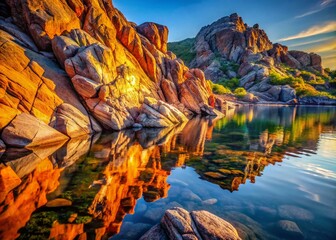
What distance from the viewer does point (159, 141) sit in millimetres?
24484

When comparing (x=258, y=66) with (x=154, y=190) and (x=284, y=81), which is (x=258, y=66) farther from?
(x=154, y=190)

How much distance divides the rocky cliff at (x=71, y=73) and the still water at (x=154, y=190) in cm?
532

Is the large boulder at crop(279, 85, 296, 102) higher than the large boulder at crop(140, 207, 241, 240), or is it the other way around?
the large boulder at crop(279, 85, 296, 102)

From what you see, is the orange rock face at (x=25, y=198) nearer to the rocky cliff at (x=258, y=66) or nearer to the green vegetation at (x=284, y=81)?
the rocky cliff at (x=258, y=66)

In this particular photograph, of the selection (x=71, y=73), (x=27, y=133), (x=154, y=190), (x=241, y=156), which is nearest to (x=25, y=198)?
(x=154, y=190)

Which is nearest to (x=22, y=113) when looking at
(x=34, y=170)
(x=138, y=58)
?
(x=34, y=170)

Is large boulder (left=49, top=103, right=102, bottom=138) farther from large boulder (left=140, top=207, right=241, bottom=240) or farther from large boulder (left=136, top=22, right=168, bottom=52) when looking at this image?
large boulder (left=136, top=22, right=168, bottom=52)

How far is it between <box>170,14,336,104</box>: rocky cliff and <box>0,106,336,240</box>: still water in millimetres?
105531

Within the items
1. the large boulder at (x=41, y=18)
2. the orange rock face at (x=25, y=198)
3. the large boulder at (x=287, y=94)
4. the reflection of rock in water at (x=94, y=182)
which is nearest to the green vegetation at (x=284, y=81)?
the large boulder at (x=287, y=94)

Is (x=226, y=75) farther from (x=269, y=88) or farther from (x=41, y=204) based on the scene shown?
(x=41, y=204)

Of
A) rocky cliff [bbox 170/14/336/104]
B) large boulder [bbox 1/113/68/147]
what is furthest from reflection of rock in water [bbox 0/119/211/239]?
rocky cliff [bbox 170/14/336/104]

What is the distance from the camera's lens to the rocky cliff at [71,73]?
826 inches

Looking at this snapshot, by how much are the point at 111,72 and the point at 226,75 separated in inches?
5319

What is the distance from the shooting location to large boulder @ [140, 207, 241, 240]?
641cm
